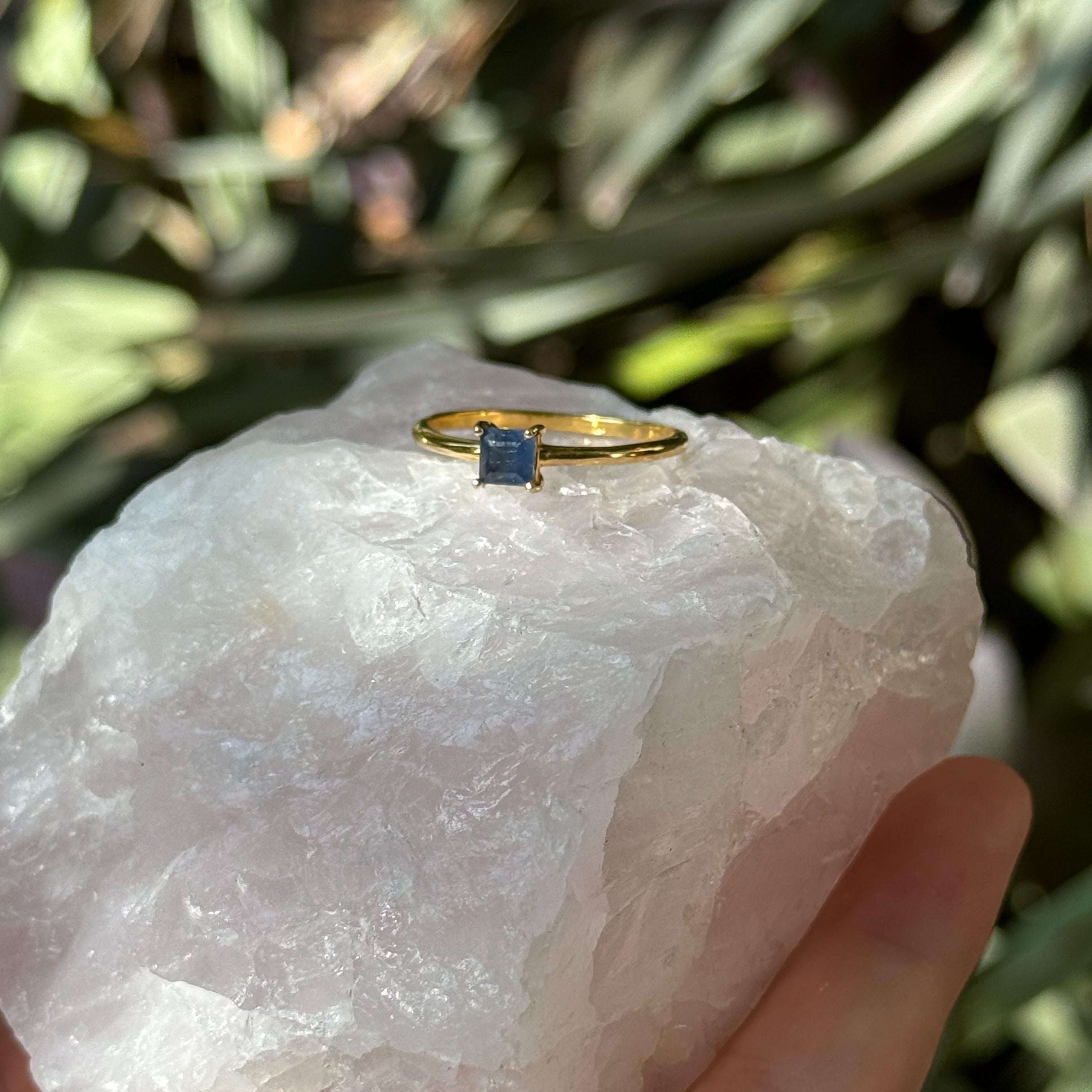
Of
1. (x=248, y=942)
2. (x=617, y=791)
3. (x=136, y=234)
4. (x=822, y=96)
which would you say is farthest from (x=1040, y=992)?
(x=136, y=234)

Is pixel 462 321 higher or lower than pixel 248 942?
lower

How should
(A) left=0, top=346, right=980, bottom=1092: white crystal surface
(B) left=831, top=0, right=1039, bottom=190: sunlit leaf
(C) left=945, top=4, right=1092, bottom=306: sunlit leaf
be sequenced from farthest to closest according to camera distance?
(B) left=831, top=0, right=1039, bottom=190: sunlit leaf < (C) left=945, top=4, right=1092, bottom=306: sunlit leaf < (A) left=0, top=346, right=980, bottom=1092: white crystal surface

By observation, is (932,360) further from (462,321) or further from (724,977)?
(724,977)

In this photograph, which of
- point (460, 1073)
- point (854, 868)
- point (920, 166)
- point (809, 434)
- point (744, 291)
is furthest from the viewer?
point (744, 291)

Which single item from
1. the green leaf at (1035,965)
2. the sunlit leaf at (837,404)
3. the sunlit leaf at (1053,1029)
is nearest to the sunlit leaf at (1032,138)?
the sunlit leaf at (837,404)

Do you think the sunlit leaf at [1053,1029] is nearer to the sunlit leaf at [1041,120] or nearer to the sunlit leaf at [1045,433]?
the sunlit leaf at [1045,433]

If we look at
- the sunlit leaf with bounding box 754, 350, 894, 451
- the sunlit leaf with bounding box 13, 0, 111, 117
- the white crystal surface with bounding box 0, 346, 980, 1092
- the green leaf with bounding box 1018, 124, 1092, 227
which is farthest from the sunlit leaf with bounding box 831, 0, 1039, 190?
the sunlit leaf with bounding box 13, 0, 111, 117

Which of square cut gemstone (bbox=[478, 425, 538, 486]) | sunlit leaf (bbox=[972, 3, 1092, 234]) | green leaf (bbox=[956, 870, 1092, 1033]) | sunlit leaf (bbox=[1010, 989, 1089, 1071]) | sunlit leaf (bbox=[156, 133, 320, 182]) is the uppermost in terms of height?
sunlit leaf (bbox=[972, 3, 1092, 234])

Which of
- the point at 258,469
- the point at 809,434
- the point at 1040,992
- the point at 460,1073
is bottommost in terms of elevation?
the point at 1040,992

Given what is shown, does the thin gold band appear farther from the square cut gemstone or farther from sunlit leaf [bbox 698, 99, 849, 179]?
sunlit leaf [bbox 698, 99, 849, 179]
